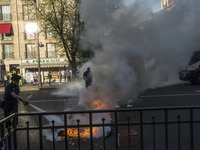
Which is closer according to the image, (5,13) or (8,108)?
(8,108)

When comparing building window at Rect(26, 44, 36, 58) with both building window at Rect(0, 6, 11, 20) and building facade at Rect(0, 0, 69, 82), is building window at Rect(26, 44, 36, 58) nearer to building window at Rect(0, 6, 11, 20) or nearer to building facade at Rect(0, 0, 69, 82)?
building facade at Rect(0, 0, 69, 82)

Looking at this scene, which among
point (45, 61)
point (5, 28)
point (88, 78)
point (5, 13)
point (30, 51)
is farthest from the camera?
point (30, 51)

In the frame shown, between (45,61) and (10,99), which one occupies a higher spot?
(45,61)

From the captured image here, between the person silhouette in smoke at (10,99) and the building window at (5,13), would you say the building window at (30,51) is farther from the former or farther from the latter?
the person silhouette in smoke at (10,99)

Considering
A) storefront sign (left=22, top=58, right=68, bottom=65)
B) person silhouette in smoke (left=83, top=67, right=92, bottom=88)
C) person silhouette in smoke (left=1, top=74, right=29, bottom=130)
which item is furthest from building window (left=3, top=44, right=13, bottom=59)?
person silhouette in smoke (left=1, top=74, right=29, bottom=130)

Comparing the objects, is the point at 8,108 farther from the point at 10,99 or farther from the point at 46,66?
the point at 46,66

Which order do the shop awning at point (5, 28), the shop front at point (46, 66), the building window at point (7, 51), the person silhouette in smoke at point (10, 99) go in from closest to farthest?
the person silhouette in smoke at point (10, 99)
the shop awning at point (5, 28)
the shop front at point (46, 66)
the building window at point (7, 51)

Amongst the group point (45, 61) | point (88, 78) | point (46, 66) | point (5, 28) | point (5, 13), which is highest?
point (5, 13)

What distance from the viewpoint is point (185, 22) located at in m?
7.70

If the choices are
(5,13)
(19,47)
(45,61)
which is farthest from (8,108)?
(5,13)

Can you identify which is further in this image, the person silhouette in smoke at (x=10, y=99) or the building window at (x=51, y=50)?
the building window at (x=51, y=50)

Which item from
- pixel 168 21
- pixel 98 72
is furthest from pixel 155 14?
pixel 98 72

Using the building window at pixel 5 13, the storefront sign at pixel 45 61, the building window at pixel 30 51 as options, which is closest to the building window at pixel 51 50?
the storefront sign at pixel 45 61

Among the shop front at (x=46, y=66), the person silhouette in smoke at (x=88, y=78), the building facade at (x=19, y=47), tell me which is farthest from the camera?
the building facade at (x=19, y=47)
